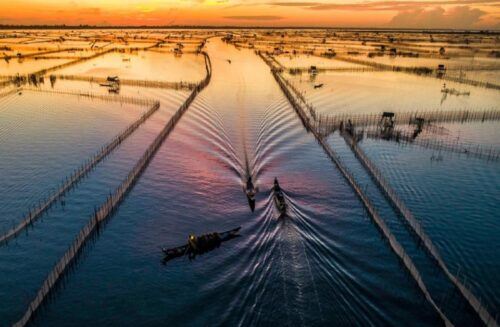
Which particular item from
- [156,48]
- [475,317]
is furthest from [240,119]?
[156,48]

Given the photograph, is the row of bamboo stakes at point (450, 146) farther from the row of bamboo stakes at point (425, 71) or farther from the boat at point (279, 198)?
the row of bamboo stakes at point (425, 71)

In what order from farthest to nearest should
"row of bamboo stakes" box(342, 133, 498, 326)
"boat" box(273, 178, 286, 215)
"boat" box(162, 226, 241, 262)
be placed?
1. "boat" box(273, 178, 286, 215)
2. "boat" box(162, 226, 241, 262)
3. "row of bamboo stakes" box(342, 133, 498, 326)

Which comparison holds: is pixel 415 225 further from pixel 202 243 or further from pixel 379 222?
pixel 202 243

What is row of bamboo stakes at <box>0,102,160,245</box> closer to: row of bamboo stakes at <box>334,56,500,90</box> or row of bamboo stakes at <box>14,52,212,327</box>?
row of bamboo stakes at <box>14,52,212,327</box>

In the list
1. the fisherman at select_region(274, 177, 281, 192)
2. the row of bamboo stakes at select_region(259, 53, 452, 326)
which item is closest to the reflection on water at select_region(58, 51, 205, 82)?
the row of bamboo stakes at select_region(259, 53, 452, 326)

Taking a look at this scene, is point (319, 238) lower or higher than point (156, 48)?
lower

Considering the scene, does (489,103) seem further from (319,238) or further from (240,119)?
(319,238)
